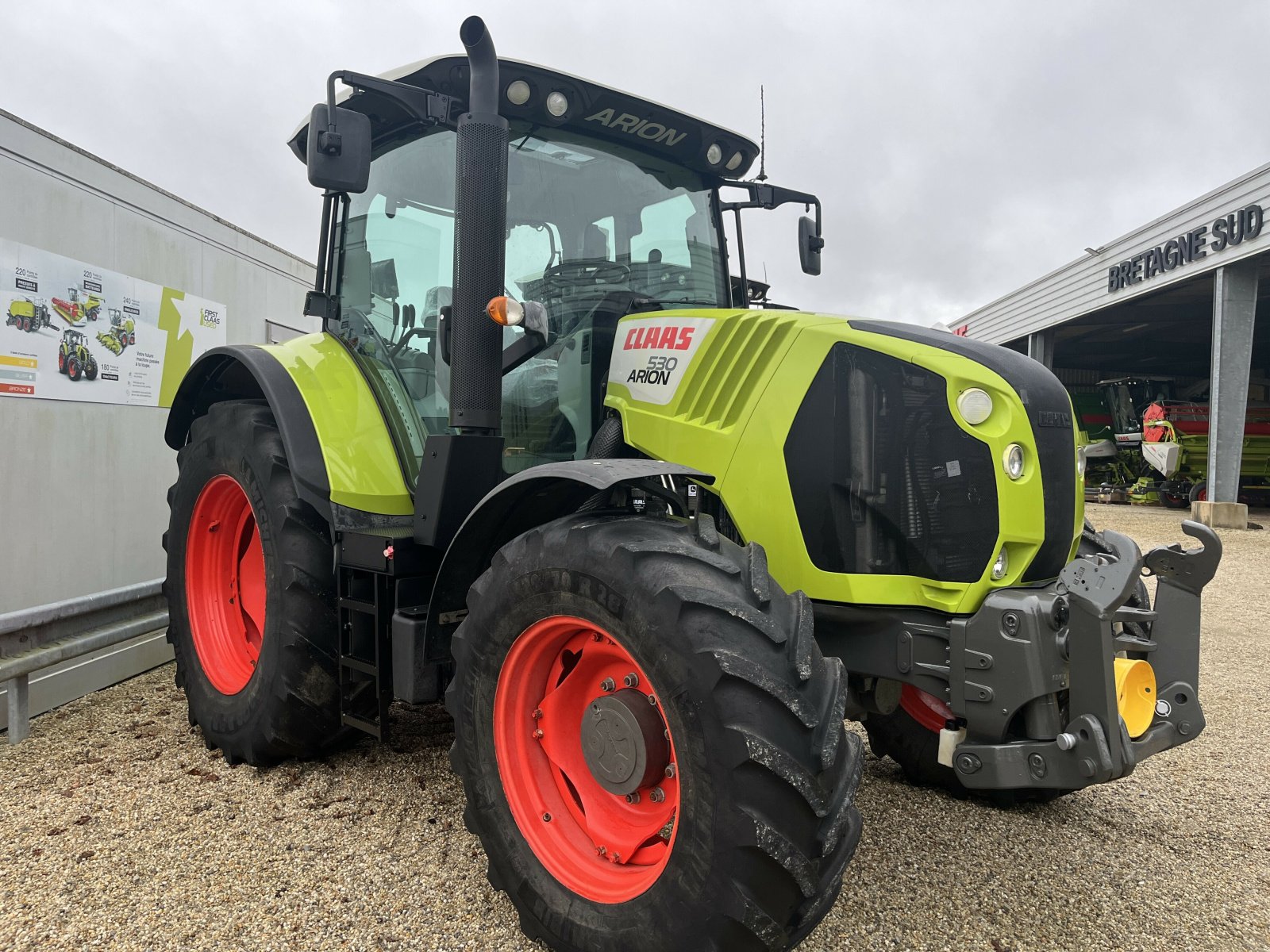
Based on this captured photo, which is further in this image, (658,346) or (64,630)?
(64,630)

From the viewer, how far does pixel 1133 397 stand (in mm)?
21312

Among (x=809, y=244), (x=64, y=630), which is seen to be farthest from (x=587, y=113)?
(x=64, y=630)

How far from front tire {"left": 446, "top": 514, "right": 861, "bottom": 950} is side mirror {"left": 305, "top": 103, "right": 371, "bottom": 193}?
1250 mm

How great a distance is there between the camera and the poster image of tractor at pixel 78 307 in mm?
4281

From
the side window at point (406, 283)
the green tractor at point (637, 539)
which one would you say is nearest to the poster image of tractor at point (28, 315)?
the green tractor at point (637, 539)

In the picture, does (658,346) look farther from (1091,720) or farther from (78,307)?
(78,307)

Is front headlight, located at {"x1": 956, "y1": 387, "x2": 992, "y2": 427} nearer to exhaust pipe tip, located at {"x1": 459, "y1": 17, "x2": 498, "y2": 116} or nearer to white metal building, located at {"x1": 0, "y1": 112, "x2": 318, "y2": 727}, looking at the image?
exhaust pipe tip, located at {"x1": 459, "y1": 17, "x2": 498, "y2": 116}

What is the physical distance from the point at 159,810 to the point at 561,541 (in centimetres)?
194

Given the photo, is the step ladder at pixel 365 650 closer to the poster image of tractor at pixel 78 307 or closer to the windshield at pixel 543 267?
the windshield at pixel 543 267

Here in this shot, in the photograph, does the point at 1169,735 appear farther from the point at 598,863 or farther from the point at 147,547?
the point at 147,547

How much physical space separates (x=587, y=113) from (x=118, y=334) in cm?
317

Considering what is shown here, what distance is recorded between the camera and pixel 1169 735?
2.30m

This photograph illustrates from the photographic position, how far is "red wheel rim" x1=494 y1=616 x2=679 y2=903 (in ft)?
7.14

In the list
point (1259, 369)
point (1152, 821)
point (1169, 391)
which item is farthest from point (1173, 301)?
point (1152, 821)
